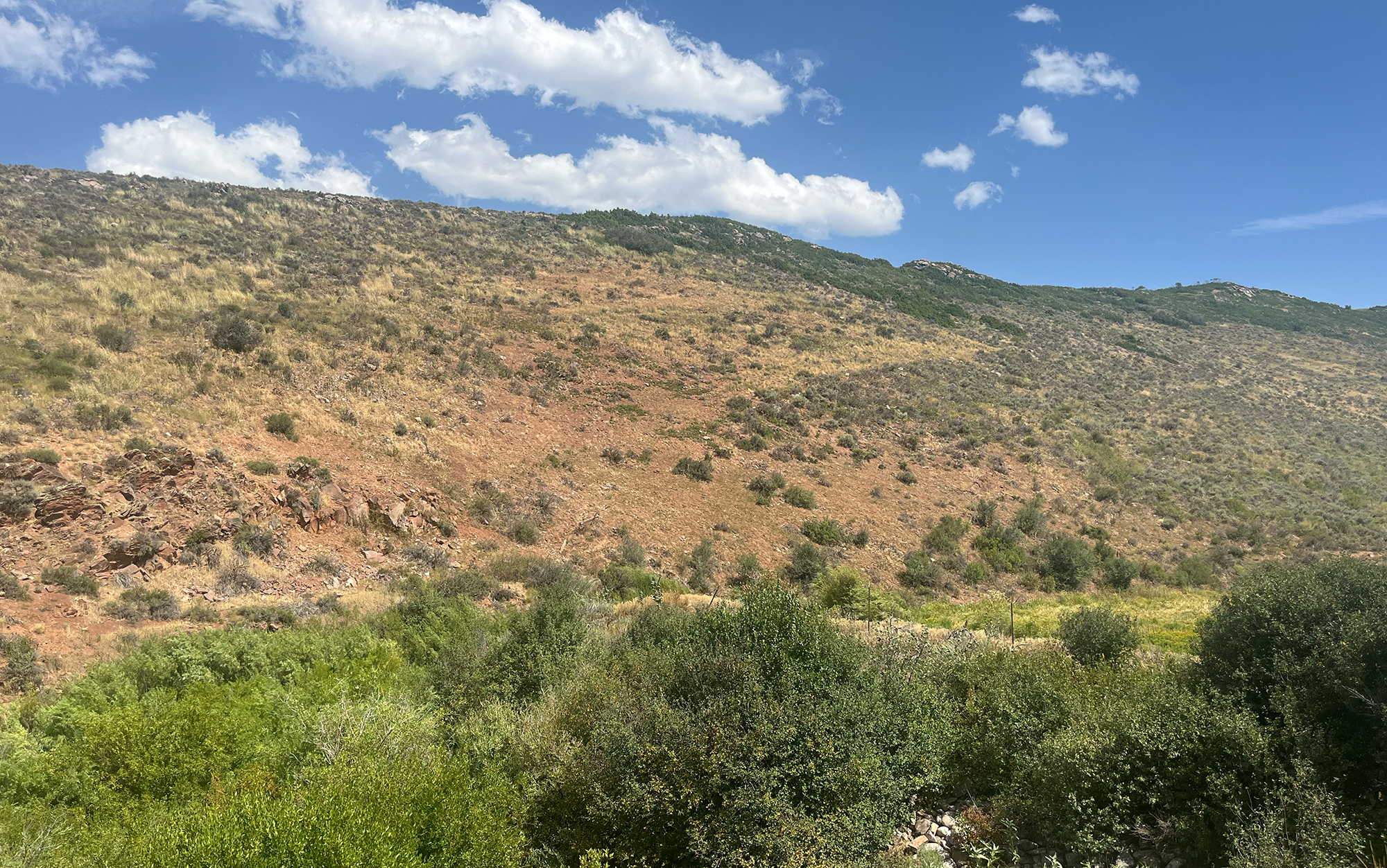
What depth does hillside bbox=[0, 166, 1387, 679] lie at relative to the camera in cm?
1473

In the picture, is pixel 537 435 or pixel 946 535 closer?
pixel 946 535

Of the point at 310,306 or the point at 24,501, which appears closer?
the point at 24,501

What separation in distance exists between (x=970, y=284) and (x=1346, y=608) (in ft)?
253

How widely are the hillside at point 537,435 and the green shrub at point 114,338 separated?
0.38ft

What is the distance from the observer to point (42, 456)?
44.9 ft

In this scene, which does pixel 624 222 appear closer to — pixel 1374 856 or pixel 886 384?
pixel 886 384

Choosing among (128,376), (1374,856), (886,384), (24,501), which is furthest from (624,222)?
(1374,856)

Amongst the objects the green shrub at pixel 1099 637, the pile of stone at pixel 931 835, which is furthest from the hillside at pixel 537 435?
the pile of stone at pixel 931 835

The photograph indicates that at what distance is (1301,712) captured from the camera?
739cm

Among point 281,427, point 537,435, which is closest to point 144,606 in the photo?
point 281,427

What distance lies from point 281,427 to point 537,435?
27.1 ft

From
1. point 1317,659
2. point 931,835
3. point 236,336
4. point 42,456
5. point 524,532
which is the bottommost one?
point 931,835

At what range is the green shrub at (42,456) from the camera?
13602mm

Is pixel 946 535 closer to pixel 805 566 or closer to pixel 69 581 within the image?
pixel 805 566
